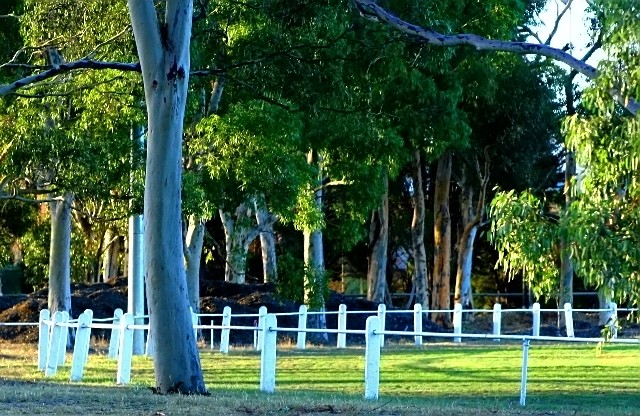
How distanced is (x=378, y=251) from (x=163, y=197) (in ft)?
113

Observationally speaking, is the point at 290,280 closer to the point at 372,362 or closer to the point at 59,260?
the point at 59,260

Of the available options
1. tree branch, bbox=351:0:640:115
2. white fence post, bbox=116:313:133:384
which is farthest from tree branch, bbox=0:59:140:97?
white fence post, bbox=116:313:133:384

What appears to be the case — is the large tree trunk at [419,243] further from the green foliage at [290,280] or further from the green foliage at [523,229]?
the green foliage at [523,229]

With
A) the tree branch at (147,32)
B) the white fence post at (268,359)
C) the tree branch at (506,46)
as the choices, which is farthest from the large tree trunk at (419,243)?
the tree branch at (147,32)

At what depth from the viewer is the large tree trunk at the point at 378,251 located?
50438 millimetres

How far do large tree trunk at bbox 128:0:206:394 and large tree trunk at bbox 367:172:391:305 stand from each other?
1265 inches

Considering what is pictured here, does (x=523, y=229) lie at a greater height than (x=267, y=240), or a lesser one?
lesser

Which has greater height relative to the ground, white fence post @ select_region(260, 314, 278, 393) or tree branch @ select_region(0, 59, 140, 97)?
tree branch @ select_region(0, 59, 140, 97)

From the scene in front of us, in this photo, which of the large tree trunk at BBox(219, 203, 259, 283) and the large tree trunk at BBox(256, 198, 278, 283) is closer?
the large tree trunk at BBox(219, 203, 259, 283)

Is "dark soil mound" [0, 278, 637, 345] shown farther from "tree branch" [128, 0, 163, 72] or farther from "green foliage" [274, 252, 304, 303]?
"tree branch" [128, 0, 163, 72]

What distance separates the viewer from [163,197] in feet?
56.9

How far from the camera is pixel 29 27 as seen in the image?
1011 inches

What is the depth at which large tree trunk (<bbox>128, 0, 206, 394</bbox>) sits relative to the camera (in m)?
17.3

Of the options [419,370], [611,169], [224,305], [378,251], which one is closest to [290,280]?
[224,305]
